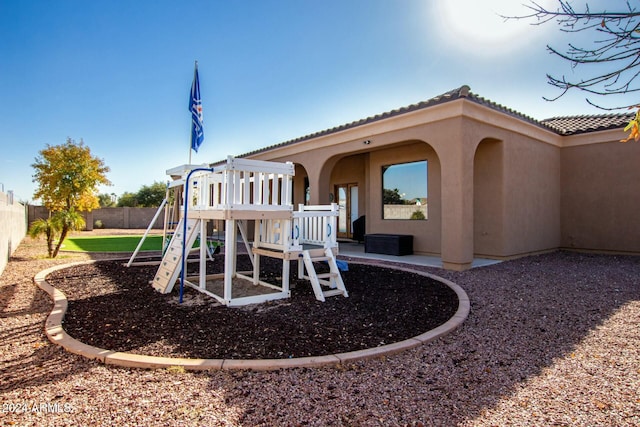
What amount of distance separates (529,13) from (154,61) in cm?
1016

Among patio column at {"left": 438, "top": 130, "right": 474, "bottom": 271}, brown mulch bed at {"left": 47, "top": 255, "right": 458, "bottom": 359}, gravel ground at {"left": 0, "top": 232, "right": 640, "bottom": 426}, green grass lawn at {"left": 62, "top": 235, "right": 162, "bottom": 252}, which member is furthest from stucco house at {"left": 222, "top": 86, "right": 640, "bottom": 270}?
green grass lawn at {"left": 62, "top": 235, "right": 162, "bottom": 252}

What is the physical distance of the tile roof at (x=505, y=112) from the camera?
7.61 metres

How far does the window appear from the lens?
1014cm

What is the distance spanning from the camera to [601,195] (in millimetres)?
10227

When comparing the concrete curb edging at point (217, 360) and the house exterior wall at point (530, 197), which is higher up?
the house exterior wall at point (530, 197)

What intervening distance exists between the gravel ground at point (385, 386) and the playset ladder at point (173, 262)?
164cm

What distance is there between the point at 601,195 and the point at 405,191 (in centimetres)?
538

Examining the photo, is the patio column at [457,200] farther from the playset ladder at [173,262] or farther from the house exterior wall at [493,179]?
the playset ladder at [173,262]

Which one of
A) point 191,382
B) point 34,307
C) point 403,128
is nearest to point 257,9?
point 403,128

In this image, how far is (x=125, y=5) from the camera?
7.85 m

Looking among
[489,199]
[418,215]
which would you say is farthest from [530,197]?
[418,215]

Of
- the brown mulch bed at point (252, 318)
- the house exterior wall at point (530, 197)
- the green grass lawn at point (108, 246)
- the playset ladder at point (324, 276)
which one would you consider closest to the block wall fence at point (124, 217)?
the green grass lawn at point (108, 246)

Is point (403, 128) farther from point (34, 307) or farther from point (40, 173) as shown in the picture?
point (40, 173)

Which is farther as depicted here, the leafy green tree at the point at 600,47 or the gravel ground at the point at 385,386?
the gravel ground at the point at 385,386
